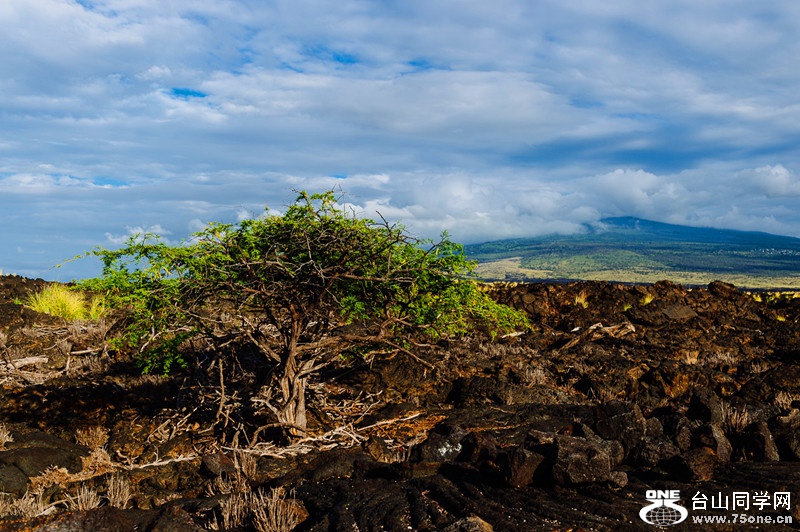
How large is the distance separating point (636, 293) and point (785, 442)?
69.5ft

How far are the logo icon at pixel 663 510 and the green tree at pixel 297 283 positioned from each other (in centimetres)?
438

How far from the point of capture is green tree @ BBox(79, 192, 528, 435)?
376 inches

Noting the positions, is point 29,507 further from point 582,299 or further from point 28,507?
point 582,299

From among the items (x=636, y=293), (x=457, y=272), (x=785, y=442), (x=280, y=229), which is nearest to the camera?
(x=785, y=442)

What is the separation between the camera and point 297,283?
9.79 metres

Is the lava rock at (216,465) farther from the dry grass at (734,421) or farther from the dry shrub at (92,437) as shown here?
the dry grass at (734,421)

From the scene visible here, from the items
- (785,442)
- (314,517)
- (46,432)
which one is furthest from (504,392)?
(46,432)

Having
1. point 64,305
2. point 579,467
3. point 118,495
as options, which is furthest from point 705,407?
point 64,305

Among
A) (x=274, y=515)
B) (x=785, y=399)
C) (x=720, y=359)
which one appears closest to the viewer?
(x=274, y=515)

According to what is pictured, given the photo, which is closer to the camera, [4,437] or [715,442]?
[715,442]

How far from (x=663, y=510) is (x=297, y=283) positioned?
5791 millimetres

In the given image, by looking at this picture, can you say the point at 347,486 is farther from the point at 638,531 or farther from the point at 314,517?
the point at 638,531

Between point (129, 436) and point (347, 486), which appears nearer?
point (347, 486)

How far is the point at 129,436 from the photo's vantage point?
38.7 feet
